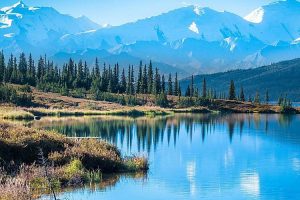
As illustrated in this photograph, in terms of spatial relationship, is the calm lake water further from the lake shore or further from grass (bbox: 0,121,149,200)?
the lake shore

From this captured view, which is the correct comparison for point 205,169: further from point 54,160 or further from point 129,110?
point 129,110

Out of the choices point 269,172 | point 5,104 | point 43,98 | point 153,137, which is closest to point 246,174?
point 269,172

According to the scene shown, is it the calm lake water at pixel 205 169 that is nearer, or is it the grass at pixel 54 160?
the grass at pixel 54 160

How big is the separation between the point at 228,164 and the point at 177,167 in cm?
557

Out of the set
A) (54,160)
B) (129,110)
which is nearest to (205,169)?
(54,160)

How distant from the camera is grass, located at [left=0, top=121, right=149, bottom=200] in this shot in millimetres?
33531

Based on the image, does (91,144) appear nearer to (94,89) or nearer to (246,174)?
→ (246,174)

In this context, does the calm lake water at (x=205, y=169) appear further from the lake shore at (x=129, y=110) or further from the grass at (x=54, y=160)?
the lake shore at (x=129, y=110)

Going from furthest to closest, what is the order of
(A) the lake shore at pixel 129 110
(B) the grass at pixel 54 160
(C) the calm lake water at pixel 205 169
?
1. (A) the lake shore at pixel 129 110
2. (C) the calm lake water at pixel 205 169
3. (B) the grass at pixel 54 160

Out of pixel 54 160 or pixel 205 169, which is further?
pixel 205 169

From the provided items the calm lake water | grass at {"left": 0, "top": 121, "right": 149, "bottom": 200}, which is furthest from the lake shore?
grass at {"left": 0, "top": 121, "right": 149, "bottom": 200}

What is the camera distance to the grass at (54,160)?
33531 mm

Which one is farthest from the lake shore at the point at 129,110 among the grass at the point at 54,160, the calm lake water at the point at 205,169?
the grass at the point at 54,160

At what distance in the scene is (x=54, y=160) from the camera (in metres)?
37.4
